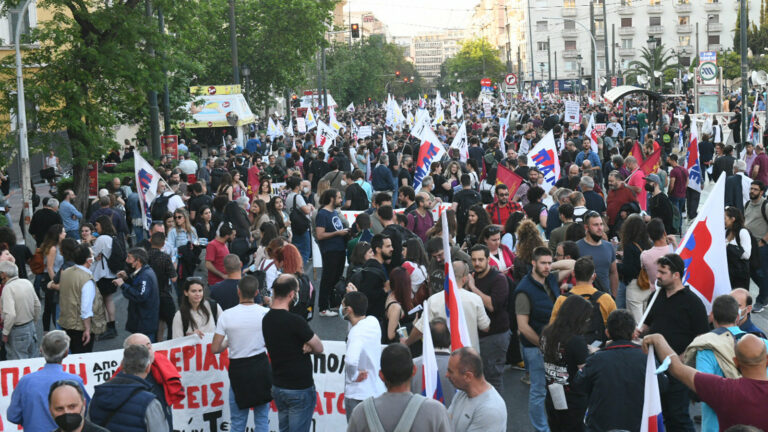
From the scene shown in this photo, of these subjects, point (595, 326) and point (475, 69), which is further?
point (475, 69)

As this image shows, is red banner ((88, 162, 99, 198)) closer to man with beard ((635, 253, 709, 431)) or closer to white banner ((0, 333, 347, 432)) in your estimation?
white banner ((0, 333, 347, 432))

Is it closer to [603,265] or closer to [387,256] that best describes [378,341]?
[387,256]

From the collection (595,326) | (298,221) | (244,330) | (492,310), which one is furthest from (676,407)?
(298,221)

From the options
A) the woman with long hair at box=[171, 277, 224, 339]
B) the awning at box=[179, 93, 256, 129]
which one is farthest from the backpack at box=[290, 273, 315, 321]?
the awning at box=[179, 93, 256, 129]

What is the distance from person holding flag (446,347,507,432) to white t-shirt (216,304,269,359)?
228cm

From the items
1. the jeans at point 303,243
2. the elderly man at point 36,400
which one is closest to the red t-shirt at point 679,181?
the jeans at point 303,243

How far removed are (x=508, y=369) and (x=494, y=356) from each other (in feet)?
7.28

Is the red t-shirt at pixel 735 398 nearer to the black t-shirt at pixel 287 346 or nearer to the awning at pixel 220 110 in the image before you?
the black t-shirt at pixel 287 346

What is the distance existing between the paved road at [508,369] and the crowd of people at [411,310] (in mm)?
189

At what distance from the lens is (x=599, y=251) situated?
31.2 ft

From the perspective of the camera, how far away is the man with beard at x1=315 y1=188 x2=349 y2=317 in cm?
1253

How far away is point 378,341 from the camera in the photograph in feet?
23.5

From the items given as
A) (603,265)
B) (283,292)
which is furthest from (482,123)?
(283,292)

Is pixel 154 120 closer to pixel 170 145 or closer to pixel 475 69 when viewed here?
pixel 170 145
